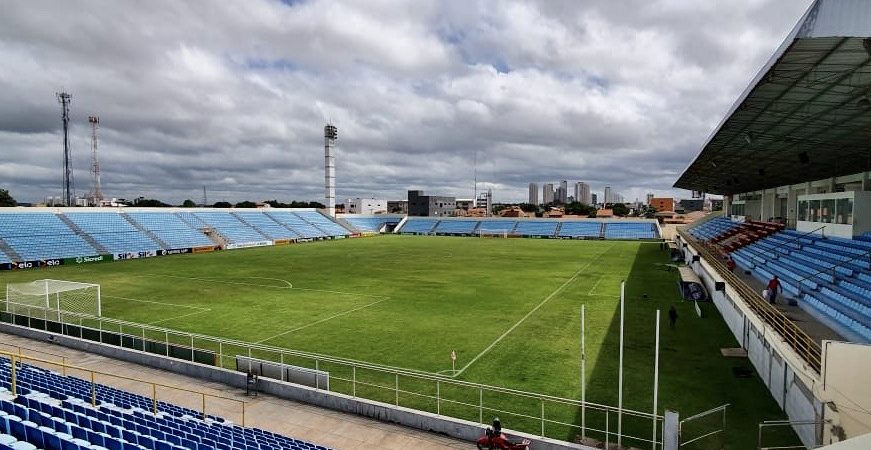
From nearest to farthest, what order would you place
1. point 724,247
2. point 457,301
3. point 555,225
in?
point 457,301 < point 724,247 < point 555,225

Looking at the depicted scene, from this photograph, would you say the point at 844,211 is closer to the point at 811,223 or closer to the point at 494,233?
the point at 811,223

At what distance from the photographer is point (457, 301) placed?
1206 inches

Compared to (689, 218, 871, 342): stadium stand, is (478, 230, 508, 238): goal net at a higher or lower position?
lower

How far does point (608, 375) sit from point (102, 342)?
1941cm

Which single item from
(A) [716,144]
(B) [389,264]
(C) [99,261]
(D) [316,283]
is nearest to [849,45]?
(A) [716,144]

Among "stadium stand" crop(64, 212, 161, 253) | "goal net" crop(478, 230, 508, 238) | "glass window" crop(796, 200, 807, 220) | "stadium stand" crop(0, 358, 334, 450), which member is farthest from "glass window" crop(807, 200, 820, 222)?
"goal net" crop(478, 230, 508, 238)

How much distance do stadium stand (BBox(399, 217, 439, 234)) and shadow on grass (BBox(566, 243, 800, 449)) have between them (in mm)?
81945

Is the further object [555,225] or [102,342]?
[555,225]

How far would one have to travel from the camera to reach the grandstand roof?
8797mm

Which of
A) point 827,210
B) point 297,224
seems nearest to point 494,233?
point 297,224

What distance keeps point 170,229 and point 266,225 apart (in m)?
18.1

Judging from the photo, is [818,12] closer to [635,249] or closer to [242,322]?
[242,322]

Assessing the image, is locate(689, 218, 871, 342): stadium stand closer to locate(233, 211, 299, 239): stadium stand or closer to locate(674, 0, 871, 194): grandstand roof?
locate(674, 0, 871, 194): grandstand roof

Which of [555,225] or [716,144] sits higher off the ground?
[716,144]
